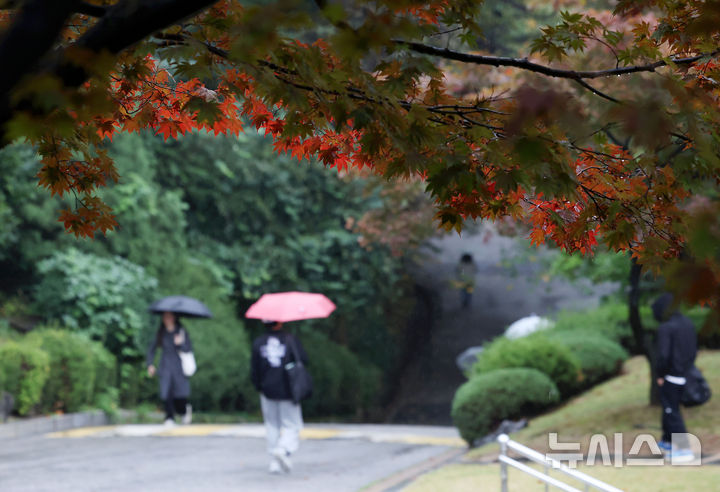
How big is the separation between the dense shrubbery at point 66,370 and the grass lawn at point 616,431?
23.1ft

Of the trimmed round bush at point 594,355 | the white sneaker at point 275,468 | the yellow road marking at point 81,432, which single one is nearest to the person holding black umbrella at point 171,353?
the yellow road marking at point 81,432

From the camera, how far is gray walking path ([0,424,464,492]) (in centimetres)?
903

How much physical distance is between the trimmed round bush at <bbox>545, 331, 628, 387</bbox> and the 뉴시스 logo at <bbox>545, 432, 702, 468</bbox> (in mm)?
4414

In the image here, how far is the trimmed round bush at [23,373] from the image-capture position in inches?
521

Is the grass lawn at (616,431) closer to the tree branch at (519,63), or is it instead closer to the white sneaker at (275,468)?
the white sneaker at (275,468)

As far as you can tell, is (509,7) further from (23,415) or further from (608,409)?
(23,415)

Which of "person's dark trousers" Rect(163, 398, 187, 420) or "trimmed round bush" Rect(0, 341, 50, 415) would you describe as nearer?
"person's dark trousers" Rect(163, 398, 187, 420)

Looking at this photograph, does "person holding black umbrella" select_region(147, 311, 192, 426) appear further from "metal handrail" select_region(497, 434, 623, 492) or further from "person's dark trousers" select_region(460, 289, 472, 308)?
"person's dark trousers" select_region(460, 289, 472, 308)

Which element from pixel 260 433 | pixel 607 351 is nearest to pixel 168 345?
pixel 260 433

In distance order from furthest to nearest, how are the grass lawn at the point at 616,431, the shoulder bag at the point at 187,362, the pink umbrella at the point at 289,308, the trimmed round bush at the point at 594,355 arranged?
the trimmed round bush at the point at 594,355
the shoulder bag at the point at 187,362
the pink umbrella at the point at 289,308
the grass lawn at the point at 616,431

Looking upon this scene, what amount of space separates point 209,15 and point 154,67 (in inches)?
28.3

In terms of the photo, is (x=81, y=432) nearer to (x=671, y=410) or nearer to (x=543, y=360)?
(x=543, y=360)

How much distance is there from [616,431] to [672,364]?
1695mm

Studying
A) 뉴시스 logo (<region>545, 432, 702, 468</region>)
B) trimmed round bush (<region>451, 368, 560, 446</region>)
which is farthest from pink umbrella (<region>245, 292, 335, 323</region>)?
뉴시스 logo (<region>545, 432, 702, 468</region>)
